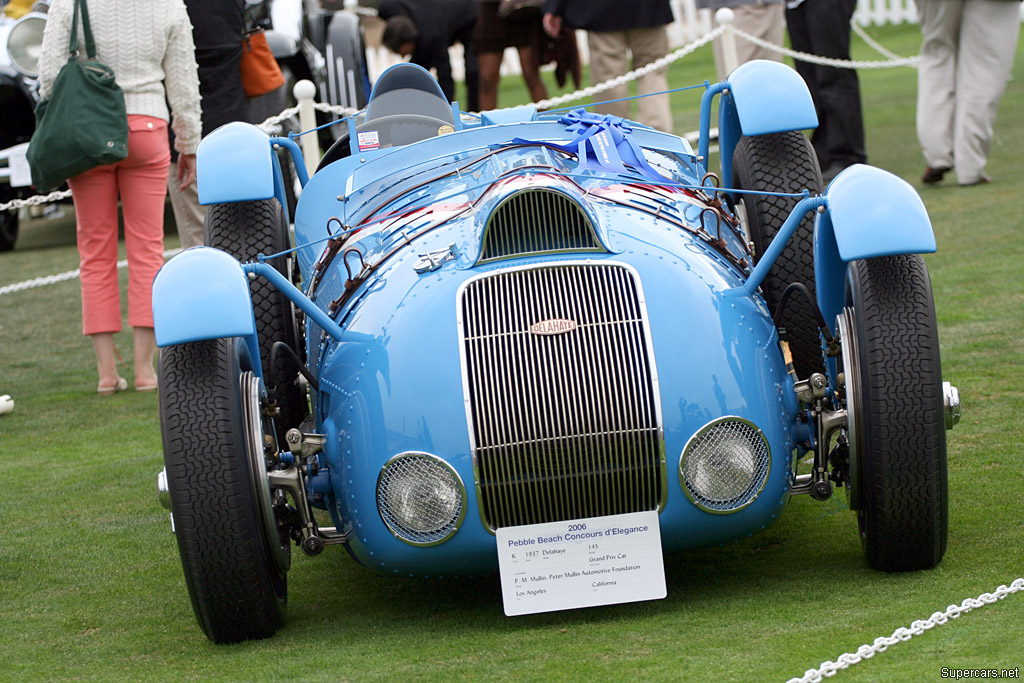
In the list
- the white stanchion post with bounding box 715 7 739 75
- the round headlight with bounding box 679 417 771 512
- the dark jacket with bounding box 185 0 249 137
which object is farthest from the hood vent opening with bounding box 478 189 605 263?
the white stanchion post with bounding box 715 7 739 75

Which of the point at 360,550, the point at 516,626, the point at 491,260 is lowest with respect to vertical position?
the point at 516,626

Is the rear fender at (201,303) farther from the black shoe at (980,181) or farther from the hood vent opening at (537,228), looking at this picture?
the black shoe at (980,181)

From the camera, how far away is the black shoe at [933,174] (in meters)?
9.95

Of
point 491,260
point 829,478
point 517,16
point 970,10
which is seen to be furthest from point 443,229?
point 517,16

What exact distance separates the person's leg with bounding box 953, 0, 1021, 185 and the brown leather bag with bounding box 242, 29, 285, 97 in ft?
15.6

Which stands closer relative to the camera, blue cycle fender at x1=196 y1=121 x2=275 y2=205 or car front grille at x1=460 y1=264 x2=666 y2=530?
car front grille at x1=460 y1=264 x2=666 y2=530

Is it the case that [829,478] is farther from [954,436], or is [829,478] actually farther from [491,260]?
[954,436]

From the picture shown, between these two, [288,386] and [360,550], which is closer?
[360,550]

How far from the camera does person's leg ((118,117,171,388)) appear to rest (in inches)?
252

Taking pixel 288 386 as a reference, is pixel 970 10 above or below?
above

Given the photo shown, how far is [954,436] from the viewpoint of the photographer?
189 inches

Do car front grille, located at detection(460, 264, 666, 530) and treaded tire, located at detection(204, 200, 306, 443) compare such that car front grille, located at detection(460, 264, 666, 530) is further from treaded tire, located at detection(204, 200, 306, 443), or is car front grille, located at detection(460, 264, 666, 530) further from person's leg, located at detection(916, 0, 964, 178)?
person's leg, located at detection(916, 0, 964, 178)

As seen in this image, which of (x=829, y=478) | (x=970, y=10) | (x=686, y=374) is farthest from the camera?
(x=970, y=10)

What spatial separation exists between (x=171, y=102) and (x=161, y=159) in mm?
276
